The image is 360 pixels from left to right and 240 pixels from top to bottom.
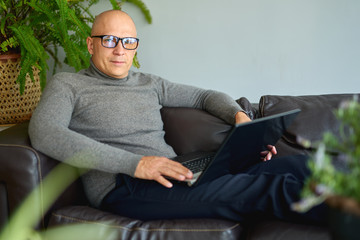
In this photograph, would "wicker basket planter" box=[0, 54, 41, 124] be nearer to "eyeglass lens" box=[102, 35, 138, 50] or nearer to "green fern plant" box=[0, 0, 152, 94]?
"green fern plant" box=[0, 0, 152, 94]

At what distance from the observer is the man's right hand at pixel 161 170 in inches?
50.4

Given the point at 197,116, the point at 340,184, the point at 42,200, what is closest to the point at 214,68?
the point at 197,116

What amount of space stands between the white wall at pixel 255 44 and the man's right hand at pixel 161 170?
53.4 inches

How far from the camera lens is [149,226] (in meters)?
1.32

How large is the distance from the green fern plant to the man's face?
438mm

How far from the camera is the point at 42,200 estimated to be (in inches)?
54.7

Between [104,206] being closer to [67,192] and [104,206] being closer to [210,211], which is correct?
[67,192]

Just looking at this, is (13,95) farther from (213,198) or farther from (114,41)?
(213,198)

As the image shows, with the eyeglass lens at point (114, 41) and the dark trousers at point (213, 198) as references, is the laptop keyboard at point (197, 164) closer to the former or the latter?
the dark trousers at point (213, 198)

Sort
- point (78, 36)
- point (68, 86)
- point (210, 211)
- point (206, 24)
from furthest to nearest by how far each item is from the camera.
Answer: point (206, 24) → point (78, 36) → point (68, 86) → point (210, 211)

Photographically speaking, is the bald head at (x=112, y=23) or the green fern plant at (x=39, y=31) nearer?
the bald head at (x=112, y=23)

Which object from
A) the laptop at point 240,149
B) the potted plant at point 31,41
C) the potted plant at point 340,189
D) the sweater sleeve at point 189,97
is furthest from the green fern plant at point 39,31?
the potted plant at point 340,189

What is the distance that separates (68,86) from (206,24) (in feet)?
3.89

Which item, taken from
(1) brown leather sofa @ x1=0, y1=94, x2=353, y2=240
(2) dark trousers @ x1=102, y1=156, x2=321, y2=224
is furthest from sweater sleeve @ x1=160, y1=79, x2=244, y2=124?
(2) dark trousers @ x1=102, y1=156, x2=321, y2=224
